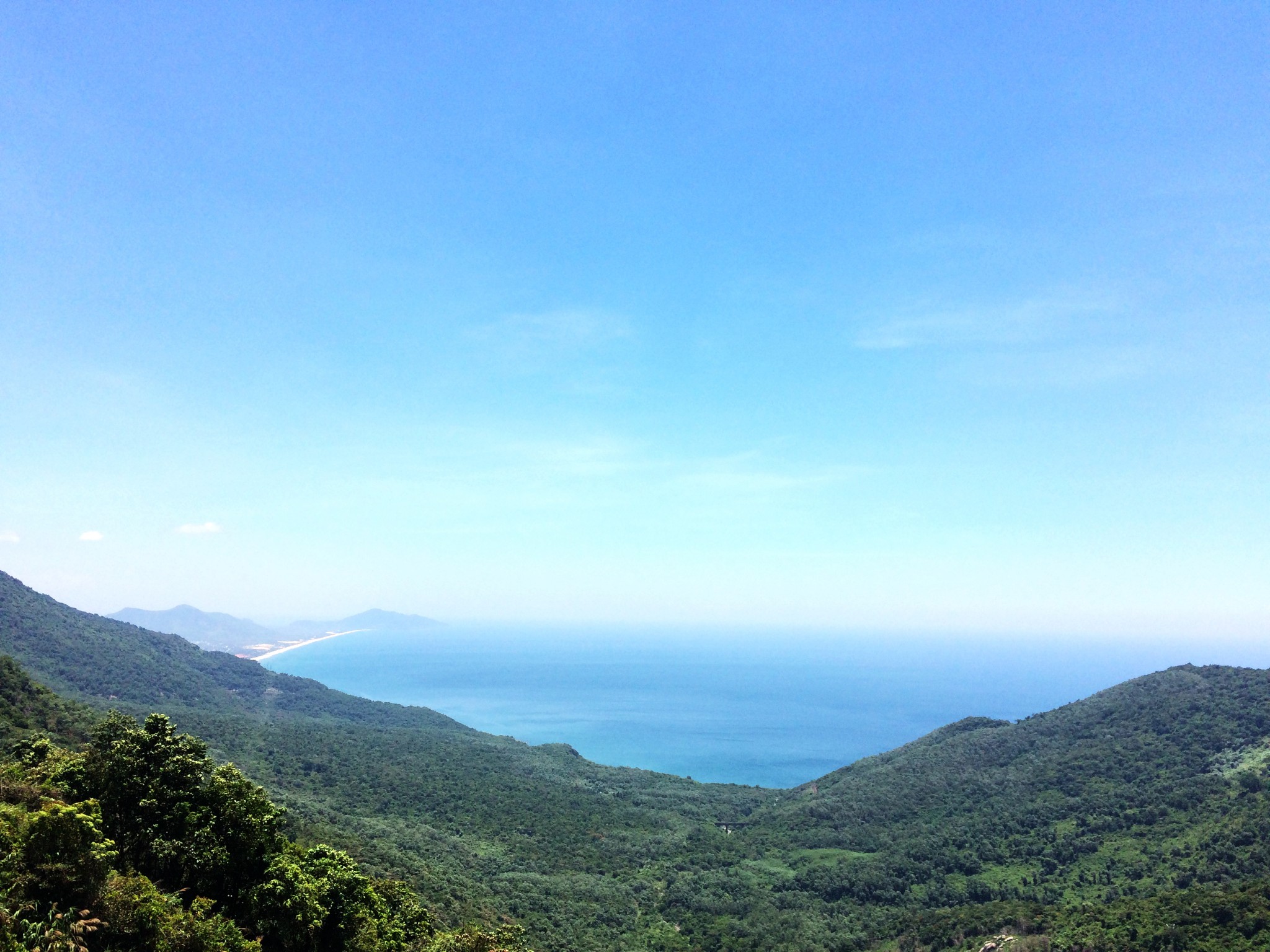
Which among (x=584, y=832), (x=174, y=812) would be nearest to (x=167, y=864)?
(x=174, y=812)

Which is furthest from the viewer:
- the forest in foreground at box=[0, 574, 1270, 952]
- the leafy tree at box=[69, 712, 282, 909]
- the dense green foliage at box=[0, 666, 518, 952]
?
the leafy tree at box=[69, 712, 282, 909]

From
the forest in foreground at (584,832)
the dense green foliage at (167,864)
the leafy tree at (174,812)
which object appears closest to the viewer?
the dense green foliage at (167,864)

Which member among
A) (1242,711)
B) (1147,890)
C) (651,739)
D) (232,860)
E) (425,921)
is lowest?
(651,739)

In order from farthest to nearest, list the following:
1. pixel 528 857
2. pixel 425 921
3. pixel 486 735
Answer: pixel 486 735 < pixel 528 857 < pixel 425 921

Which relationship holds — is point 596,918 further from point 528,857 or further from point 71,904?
point 71,904

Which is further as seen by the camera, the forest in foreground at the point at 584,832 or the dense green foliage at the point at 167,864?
the forest in foreground at the point at 584,832

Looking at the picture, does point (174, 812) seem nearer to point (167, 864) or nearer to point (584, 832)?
point (167, 864)

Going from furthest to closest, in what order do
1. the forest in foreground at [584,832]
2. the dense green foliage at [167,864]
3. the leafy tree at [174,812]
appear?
the leafy tree at [174,812]
the forest in foreground at [584,832]
the dense green foliage at [167,864]

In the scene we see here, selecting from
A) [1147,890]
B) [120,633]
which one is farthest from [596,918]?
[120,633]
